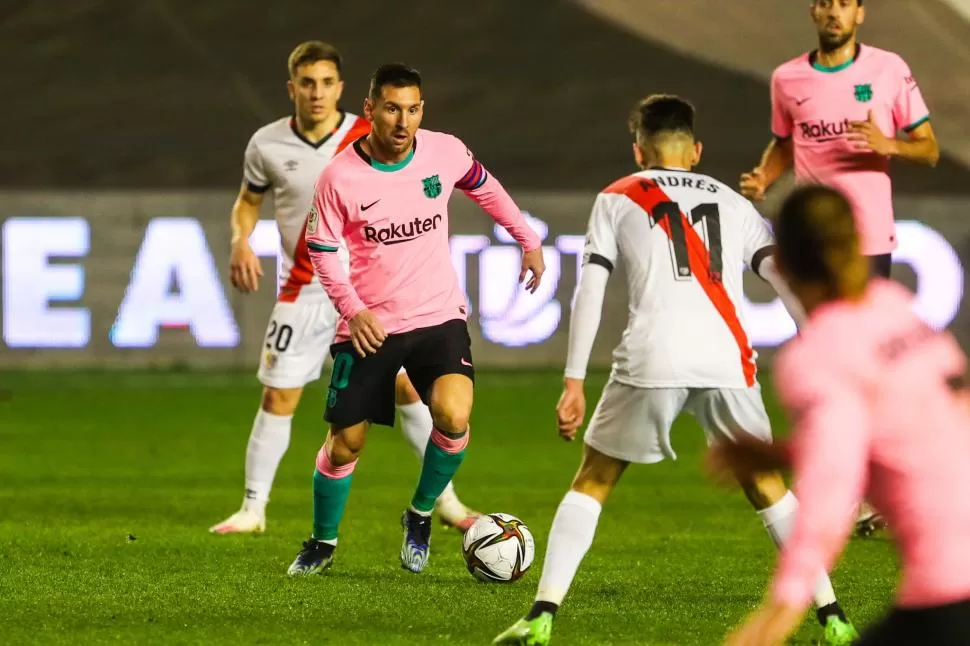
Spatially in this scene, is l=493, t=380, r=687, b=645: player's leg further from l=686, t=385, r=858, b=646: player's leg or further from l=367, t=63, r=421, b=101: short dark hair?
l=367, t=63, r=421, b=101: short dark hair

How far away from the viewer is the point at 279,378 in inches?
302

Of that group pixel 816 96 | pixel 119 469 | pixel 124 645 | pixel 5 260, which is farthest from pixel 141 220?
pixel 124 645

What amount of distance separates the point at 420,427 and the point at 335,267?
5.48 ft

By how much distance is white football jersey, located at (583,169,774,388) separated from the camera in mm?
5020

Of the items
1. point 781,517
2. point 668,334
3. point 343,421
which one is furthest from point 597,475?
point 343,421

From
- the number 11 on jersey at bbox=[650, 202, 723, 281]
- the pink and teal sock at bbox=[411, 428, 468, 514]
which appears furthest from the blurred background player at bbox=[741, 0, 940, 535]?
the number 11 on jersey at bbox=[650, 202, 723, 281]

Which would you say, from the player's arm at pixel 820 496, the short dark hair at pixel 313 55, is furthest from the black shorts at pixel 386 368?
the player's arm at pixel 820 496

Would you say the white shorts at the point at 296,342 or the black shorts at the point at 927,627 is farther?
the white shorts at the point at 296,342

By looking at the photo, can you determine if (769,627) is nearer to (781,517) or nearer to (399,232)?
(781,517)

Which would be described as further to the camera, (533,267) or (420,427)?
(420,427)

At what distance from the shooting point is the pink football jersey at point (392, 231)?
6.06 meters

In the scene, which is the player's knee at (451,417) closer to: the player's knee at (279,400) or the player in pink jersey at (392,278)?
the player in pink jersey at (392,278)

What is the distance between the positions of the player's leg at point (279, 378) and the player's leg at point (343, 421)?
1222 mm

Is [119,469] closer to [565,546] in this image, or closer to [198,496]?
[198,496]
